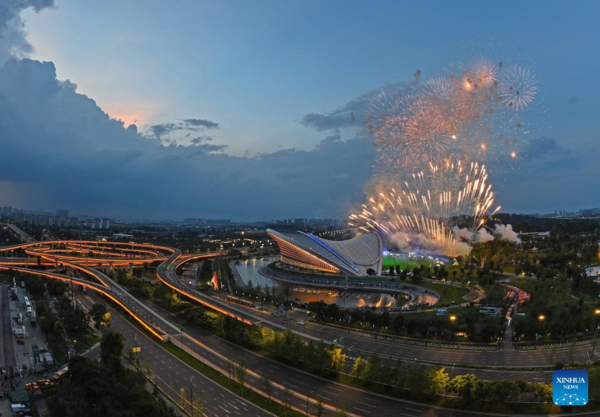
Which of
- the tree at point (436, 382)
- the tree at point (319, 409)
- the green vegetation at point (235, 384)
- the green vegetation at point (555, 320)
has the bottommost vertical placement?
the green vegetation at point (235, 384)

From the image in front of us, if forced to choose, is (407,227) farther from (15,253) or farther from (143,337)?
(15,253)

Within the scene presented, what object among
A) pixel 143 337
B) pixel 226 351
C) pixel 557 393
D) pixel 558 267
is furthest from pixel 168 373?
pixel 558 267

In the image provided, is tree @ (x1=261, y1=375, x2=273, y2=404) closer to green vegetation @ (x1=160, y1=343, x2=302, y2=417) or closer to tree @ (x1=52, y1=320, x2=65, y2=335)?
green vegetation @ (x1=160, y1=343, x2=302, y2=417)

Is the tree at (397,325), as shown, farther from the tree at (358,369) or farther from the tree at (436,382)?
the tree at (436,382)

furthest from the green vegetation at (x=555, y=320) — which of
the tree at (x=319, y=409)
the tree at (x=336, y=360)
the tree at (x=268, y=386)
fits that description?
the tree at (x=268, y=386)

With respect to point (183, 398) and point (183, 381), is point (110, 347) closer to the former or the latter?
point (183, 381)

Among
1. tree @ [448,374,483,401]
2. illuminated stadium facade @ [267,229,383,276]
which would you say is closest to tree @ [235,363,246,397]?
tree @ [448,374,483,401]
